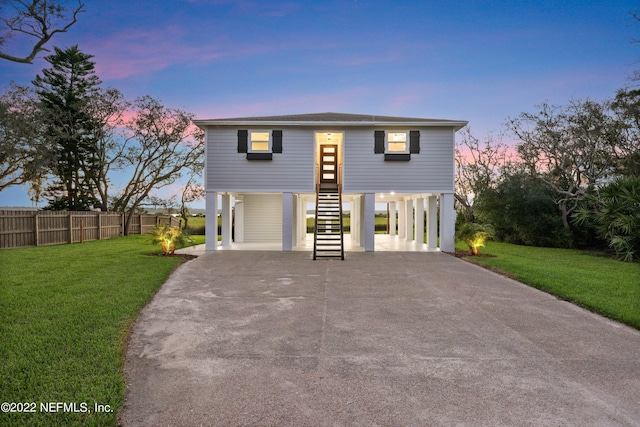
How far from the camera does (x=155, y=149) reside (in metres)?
22.7

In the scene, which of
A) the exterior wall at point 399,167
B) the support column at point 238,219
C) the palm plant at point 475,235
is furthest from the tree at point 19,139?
the palm plant at point 475,235

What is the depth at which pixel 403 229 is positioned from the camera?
19.7 meters

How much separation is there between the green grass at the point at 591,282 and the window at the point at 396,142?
17.5 ft

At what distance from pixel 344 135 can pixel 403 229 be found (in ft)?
26.0

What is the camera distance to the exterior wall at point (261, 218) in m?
17.8

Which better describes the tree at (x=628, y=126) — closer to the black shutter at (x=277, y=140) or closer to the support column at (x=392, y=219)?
the support column at (x=392, y=219)

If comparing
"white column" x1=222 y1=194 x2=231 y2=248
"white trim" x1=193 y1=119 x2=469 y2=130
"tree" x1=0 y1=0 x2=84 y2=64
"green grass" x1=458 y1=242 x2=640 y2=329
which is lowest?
"green grass" x1=458 y1=242 x2=640 y2=329

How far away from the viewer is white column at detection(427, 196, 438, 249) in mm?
14984

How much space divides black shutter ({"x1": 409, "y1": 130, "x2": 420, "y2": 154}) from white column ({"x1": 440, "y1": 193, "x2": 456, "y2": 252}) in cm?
216

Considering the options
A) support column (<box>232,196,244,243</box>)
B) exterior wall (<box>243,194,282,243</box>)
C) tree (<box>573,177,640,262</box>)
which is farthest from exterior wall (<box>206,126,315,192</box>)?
tree (<box>573,177,640,262</box>)

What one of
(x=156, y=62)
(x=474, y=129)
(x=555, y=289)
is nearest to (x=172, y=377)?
(x=555, y=289)

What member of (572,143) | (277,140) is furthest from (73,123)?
(572,143)

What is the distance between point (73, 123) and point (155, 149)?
509 centimetres

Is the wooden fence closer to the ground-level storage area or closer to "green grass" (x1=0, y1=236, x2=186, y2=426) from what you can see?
"green grass" (x1=0, y1=236, x2=186, y2=426)
